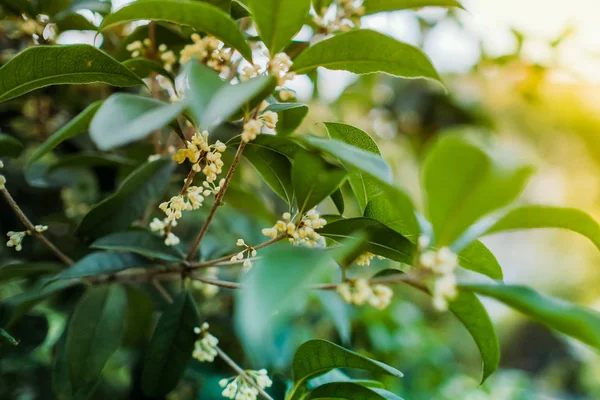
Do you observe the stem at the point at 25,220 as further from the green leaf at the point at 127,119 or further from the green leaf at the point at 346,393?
the green leaf at the point at 346,393

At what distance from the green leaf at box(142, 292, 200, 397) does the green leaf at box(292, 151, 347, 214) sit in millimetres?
287

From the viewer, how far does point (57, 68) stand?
51 centimetres

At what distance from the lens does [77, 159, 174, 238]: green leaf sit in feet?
2.15

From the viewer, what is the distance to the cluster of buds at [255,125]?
1.51ft

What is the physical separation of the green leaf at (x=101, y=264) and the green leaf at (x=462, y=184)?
43 cm

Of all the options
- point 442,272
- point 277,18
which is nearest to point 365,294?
point 442,272

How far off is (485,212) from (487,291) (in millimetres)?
73

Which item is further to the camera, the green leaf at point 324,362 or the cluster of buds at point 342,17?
the cluster of buds at point 342,17

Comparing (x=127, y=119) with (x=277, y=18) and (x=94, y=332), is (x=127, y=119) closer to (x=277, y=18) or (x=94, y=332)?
(x=277, y=18)

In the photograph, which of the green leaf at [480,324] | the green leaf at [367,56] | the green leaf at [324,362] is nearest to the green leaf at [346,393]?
the green leaf at [324,362]

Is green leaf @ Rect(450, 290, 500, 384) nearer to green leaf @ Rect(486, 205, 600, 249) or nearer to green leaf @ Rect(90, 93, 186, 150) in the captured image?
green leaf @ Rect(486, 205, 600, 249)

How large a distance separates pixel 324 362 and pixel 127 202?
1.18 ft

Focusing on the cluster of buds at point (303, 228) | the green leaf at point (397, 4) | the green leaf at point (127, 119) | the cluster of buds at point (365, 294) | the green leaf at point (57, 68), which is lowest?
the cluster of buds at point (303, 228)

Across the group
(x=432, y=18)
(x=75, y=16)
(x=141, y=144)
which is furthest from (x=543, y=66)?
(x=75, y=16)
